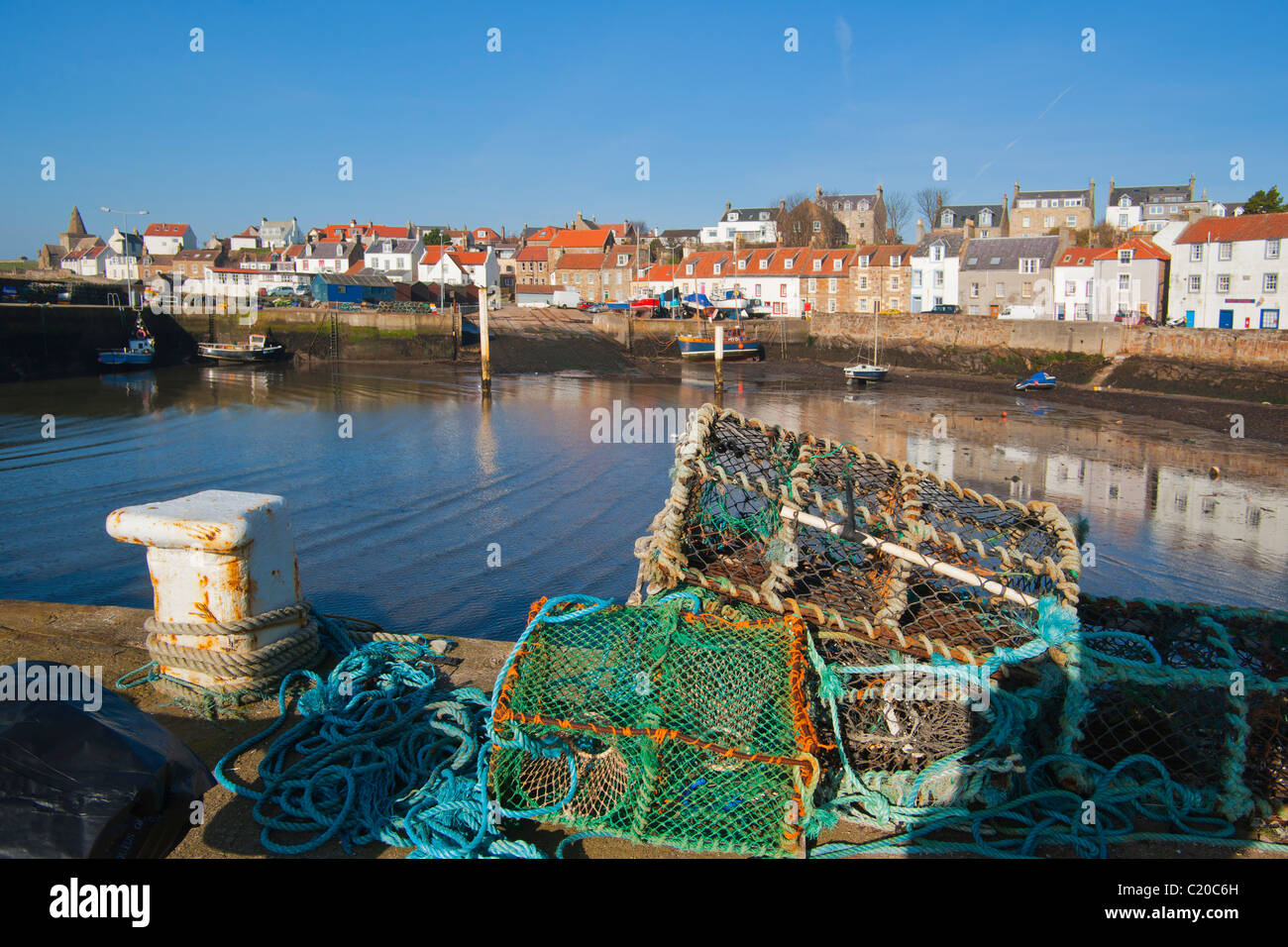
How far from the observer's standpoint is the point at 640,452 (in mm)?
20562

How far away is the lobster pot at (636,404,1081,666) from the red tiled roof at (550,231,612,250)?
7344 cm

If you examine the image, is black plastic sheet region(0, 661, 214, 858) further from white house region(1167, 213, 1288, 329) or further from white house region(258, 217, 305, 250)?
white house region(258, 217, 305, 250)

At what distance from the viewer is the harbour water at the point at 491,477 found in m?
A: 10.8

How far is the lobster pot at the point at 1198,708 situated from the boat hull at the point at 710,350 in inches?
1621

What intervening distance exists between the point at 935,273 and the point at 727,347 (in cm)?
1548

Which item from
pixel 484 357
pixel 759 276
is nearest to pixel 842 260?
pixel 759 276

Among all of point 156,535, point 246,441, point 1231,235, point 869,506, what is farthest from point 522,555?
point 1231,235

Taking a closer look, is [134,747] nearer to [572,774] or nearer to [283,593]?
[572,774]

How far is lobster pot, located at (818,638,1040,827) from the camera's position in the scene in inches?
115

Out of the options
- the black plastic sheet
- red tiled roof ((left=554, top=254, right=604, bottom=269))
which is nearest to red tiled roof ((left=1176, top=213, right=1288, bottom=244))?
red tiled roof ((left=554, top=254, right=604, bottom=269))

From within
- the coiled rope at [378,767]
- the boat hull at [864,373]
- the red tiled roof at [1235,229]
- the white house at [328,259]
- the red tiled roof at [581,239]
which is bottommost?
the coiled rope at [378,767]

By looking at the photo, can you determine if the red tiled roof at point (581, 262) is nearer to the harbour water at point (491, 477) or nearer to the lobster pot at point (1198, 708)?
the harbour water at point (491, 477)

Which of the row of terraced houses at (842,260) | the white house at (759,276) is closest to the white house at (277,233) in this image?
the row of terraced houses at (842,260)

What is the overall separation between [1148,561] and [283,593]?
12.0 meters
